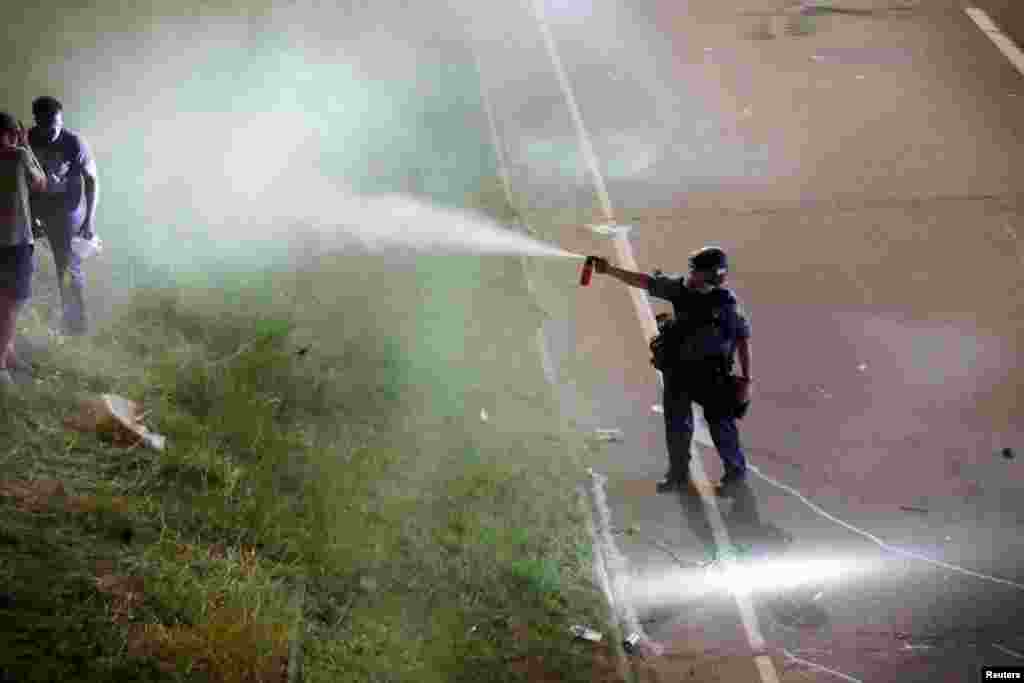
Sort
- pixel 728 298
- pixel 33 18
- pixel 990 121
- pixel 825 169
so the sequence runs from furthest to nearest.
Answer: pixel 33 18, pixel 990 121, pixel 825 169, pixel 728 298

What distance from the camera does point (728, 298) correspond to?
24.1 feet

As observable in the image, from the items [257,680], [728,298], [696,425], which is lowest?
[696,425]

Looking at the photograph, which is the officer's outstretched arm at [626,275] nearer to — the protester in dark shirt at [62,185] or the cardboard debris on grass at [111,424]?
the cardboard debris on grass at [111,424]

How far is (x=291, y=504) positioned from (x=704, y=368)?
280 centimetres

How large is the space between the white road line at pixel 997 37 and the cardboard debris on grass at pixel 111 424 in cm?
1123

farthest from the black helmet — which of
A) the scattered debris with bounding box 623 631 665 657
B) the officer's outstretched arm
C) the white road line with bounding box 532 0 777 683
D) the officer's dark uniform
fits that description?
the scattered debris with bounding box 623 631 665 657

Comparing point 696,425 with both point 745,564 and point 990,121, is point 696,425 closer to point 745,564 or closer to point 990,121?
point 745,564

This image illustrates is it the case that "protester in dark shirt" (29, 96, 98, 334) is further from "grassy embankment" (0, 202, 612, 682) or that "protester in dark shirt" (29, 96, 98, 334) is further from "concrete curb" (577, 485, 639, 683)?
"concrete curb" (577, 485, 639, 683)

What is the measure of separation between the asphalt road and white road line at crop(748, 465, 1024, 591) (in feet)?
0.06

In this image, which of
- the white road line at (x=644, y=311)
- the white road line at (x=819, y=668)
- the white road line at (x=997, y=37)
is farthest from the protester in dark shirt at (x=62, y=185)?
the white road line at (x=997, y=37)

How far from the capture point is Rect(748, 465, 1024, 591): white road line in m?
7.47

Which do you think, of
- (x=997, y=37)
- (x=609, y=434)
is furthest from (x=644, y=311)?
(x=997, y=37)

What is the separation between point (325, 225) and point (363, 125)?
7.19ft

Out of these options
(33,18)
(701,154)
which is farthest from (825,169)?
(33,18)
